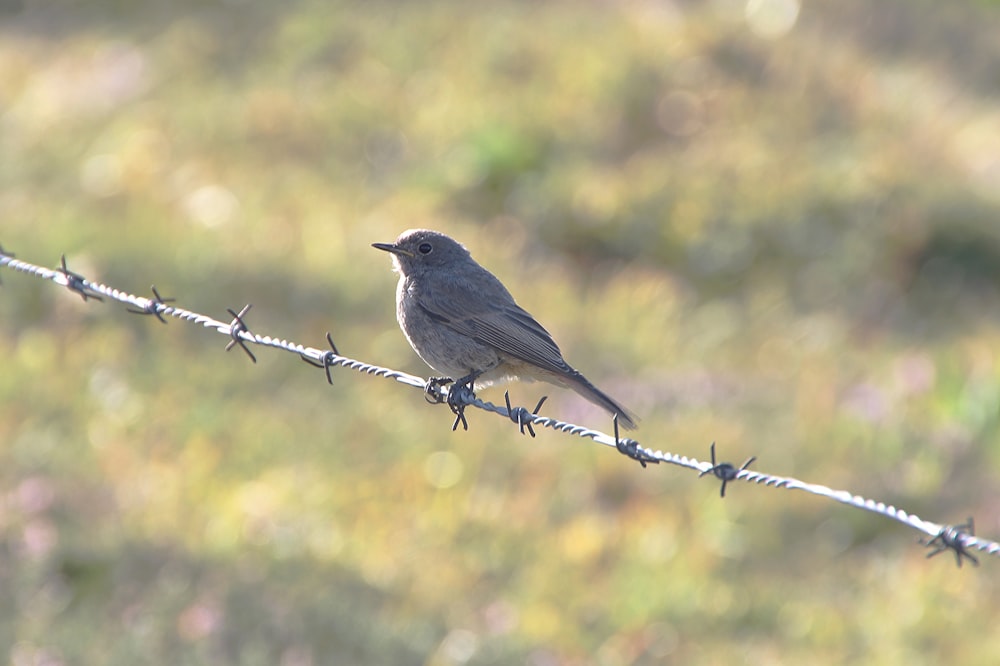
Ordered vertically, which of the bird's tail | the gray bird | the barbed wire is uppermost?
the gray bird

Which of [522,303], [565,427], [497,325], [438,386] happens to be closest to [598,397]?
[497,325]

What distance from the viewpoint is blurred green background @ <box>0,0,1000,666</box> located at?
6.95m

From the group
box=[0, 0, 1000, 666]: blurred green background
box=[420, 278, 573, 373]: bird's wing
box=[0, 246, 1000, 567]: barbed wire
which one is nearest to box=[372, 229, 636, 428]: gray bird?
box=[420, 278, 573, 373]: bird's wing

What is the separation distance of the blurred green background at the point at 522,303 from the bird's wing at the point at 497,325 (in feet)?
5.59

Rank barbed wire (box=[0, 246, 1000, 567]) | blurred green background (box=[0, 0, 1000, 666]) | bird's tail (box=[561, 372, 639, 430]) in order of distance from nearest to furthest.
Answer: barbed wire (box=[0, 246, 1000, 567])
bird's tail (box=[561, 372, 639, 430])
blurred green background (box=[0, 0, 1000, 666])

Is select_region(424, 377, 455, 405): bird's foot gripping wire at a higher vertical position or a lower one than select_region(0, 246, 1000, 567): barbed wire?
higher

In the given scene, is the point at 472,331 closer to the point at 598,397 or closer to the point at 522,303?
the point at 598,397

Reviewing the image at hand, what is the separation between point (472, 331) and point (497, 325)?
0.11 metres

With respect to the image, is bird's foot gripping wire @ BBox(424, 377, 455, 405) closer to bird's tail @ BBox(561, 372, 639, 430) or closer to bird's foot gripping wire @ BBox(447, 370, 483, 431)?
bird's foot gripping wire @ BBox(447, 370, 483, 431)

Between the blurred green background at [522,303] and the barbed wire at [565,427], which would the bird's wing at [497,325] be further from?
the blurred green background at [522,303]

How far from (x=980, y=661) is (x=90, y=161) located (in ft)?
Answer: 27.9

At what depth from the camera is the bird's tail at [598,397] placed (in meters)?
5.02

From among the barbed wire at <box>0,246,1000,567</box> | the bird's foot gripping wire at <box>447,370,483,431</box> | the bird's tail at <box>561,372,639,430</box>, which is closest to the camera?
the barbed wire at <box>0,246,1000,567</box>

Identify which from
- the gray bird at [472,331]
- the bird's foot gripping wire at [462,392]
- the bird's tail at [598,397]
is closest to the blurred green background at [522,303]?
the bird's foot gripping wire at [462,392]
